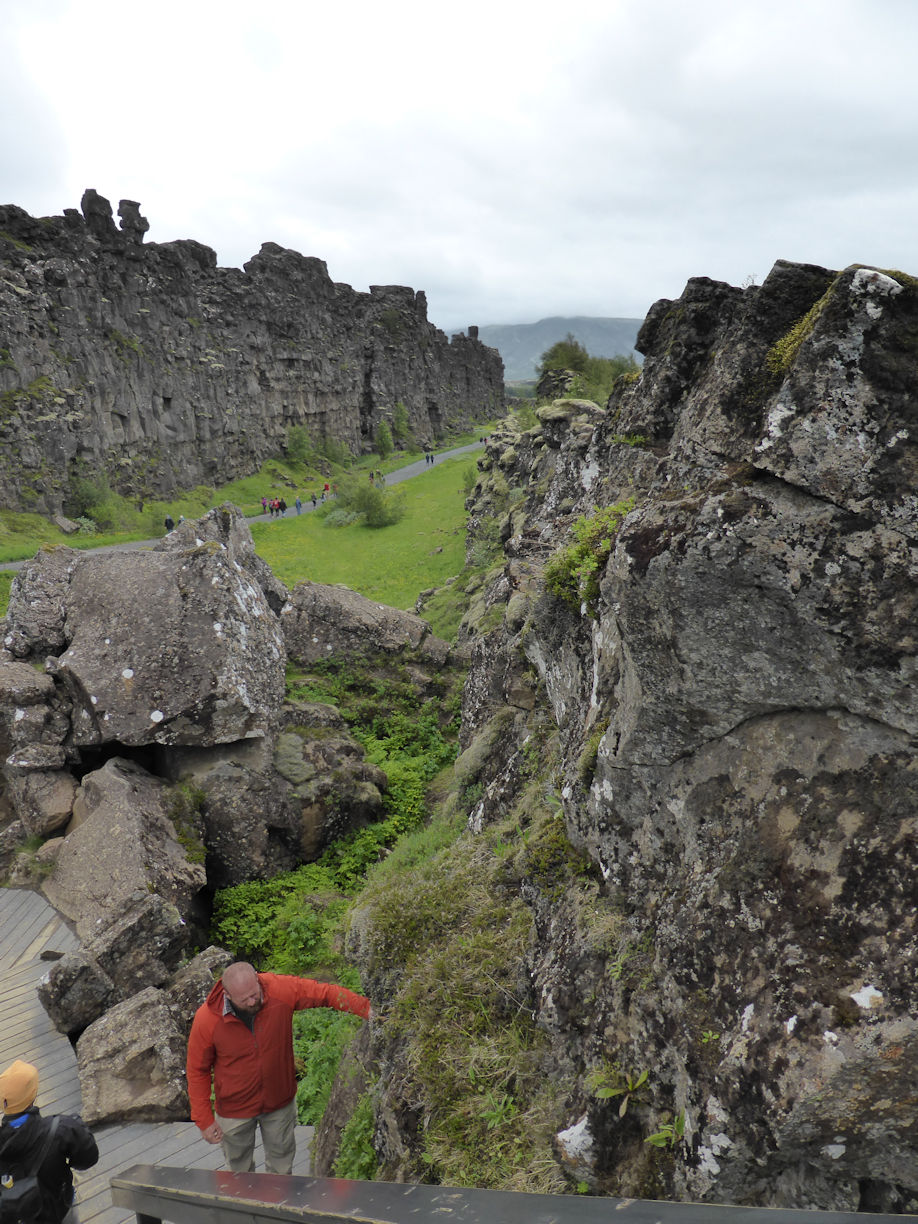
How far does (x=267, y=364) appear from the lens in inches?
2963

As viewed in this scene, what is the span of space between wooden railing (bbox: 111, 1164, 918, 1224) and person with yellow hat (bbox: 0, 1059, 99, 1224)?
160cm

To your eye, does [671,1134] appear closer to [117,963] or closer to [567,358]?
[117,963]

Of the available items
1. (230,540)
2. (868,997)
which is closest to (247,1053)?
(868,997)

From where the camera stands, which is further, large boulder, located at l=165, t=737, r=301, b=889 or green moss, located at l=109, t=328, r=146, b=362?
green moss, located at l=109, t=328, r=146, b=362

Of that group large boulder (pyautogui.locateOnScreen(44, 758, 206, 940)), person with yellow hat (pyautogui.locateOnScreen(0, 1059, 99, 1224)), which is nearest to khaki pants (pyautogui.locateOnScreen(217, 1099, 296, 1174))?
person with yellow hat (pyautogui.locateOnScreen(0, 1059, 99, 1224))

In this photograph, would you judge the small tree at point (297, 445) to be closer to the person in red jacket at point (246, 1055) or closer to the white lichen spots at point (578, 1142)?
the person in red jacket at point (246, 1055)

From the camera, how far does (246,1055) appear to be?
18.8 ft

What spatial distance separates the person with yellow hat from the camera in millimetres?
5117

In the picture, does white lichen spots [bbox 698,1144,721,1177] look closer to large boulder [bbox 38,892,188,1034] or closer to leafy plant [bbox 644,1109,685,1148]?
leafy plant [bbox 644,1109,685,1148]

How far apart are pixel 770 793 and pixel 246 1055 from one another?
454cm

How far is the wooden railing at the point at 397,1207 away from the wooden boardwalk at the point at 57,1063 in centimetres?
118

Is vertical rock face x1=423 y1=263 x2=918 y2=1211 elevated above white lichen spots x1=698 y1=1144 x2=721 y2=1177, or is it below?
above

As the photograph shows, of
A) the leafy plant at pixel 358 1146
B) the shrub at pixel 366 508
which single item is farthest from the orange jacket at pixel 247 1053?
the shrub at pixel 366 508

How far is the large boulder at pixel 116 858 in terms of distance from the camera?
11.6 meters
